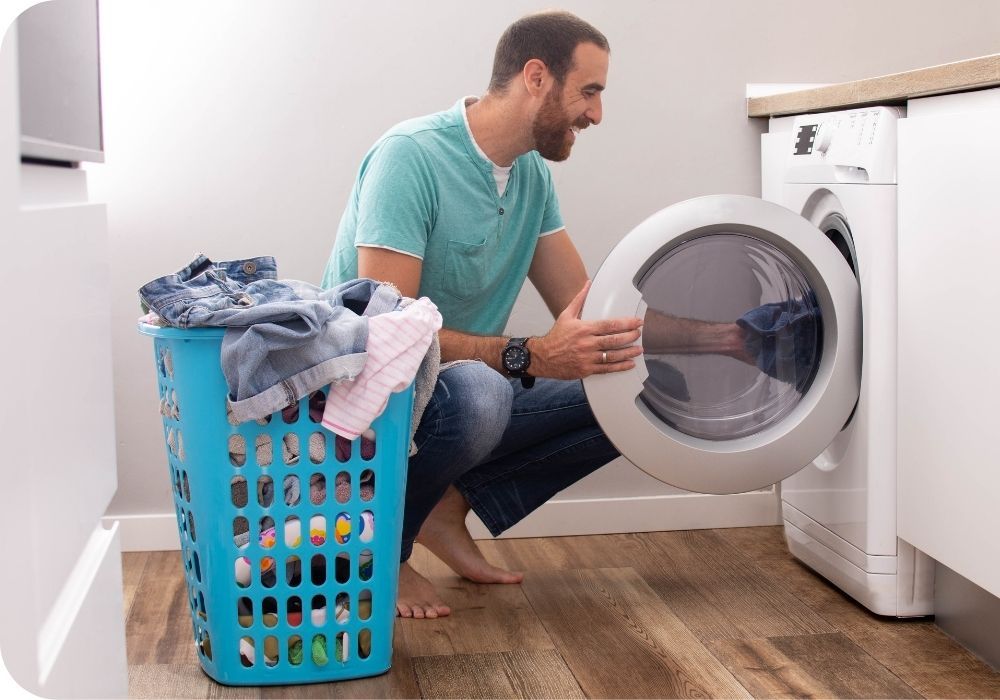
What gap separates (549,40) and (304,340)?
31.1 inches

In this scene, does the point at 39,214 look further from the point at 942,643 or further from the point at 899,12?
the point at 899,12

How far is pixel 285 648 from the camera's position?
1457mm

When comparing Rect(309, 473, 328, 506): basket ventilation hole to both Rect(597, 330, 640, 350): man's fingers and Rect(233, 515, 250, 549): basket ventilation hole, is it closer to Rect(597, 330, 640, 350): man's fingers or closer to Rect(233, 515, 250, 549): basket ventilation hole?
Rect(233, 515, 250, 549): basket ventilation hole

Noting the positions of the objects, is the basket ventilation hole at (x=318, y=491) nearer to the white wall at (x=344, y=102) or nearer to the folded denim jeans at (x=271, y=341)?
the folded denim jeans at (x=271, y=341)

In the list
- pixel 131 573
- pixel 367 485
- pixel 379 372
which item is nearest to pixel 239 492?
pixel 367 485

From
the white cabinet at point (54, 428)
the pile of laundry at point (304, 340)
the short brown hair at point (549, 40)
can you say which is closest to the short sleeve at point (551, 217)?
the short brown hair at point (549, 40)

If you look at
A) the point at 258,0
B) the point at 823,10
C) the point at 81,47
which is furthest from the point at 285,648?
the point at 823,10

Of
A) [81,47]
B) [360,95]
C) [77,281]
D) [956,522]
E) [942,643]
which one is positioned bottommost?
[942,643]

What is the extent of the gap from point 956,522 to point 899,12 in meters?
1.22

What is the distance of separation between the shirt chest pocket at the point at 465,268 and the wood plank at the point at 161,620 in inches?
28.4

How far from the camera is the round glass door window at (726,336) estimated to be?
1.64 metres

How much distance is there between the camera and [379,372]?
4.38 feet

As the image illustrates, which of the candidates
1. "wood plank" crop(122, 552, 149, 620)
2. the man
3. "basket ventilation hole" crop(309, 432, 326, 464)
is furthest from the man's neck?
"wood plank" crop(122, 552, 149, 620)

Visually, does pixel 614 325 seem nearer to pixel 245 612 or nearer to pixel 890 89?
pixel 890 89
